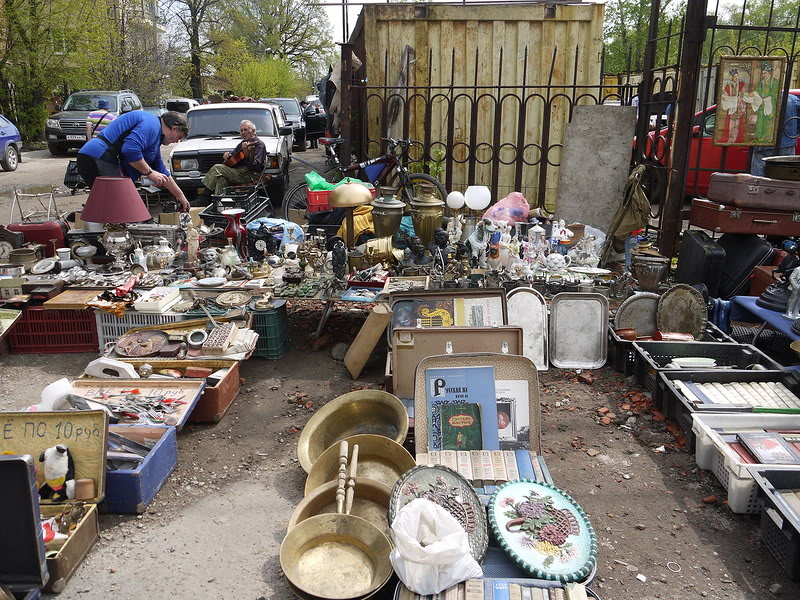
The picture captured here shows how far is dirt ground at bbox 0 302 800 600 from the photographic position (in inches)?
115

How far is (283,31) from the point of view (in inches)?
1592

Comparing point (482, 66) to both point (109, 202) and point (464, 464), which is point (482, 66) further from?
point (464, 464)

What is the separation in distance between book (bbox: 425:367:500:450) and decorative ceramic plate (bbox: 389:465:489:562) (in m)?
0.44

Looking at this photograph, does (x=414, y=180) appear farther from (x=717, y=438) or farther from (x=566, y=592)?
(x=566, y=592)

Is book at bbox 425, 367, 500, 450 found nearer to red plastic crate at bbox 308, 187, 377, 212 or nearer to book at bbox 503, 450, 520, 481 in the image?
book at bbox 503, 450, 520, 481

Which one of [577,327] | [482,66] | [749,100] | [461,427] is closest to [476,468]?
[461,427]

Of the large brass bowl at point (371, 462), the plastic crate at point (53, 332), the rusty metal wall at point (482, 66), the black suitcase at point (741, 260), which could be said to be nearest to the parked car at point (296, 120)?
the rusty metal wall at point (482, 66)

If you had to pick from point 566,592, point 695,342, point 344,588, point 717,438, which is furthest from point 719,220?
point 344,588

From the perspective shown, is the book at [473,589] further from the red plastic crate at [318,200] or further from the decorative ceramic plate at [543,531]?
the red plastic crate at [318,200]

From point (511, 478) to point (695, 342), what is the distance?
237 centimetres

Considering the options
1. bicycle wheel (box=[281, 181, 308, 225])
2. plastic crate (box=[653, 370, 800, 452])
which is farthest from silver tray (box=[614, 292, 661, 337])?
bicycle wheel (box=[281, 181, 308, 225])

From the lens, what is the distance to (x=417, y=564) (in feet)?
8.04

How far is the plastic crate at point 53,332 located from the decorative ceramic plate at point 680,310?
470 centimetres

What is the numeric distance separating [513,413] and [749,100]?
4948 millimetres
